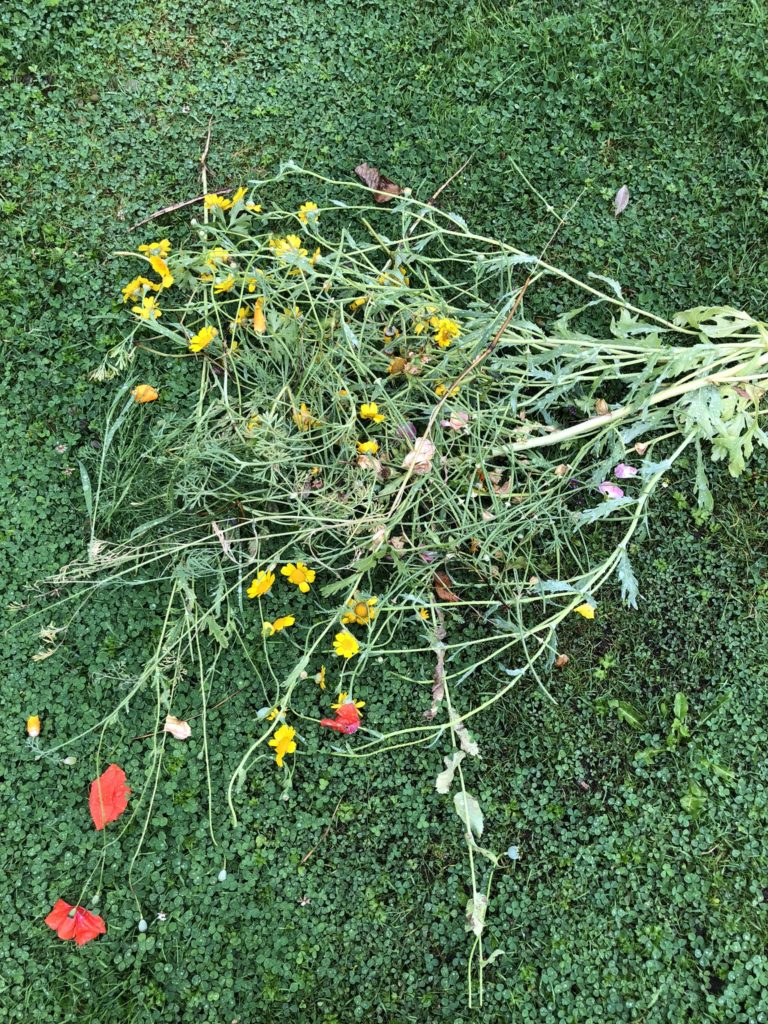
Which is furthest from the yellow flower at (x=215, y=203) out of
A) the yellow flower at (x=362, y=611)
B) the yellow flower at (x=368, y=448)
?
the yellow flower at (x=362, y=611)

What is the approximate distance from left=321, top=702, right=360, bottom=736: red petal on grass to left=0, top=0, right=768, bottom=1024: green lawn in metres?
0.20

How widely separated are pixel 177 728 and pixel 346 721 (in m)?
0.50

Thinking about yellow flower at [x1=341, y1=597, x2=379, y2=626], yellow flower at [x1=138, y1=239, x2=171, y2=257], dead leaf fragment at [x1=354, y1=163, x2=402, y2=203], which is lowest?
yellow flower at [x1=341, y1=597, x2=379, y2=626]

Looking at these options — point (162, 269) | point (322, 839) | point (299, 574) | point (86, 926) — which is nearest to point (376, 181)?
point (162, 269)

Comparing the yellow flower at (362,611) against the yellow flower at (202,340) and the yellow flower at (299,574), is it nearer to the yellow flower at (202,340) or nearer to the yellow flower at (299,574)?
the yellow flower at (299,574)

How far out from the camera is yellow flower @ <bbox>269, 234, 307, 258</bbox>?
6.34 ft

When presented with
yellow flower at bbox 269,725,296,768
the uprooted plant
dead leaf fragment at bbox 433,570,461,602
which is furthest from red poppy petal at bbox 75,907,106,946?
dead leaf fragment at bbox 433,570,461,602

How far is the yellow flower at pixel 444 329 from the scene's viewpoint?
2.00m

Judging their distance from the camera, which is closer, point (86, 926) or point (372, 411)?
point (372, 411)

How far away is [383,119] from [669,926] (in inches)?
104

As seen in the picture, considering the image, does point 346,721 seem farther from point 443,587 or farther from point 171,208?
point 171,208

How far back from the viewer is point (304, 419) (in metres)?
1.98

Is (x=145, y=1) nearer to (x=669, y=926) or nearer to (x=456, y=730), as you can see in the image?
(x=456, y=730)

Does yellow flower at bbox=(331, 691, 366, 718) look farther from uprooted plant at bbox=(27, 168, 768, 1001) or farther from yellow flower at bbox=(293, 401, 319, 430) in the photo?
yellow flower at bbox=(293, 401, 319, 430)
